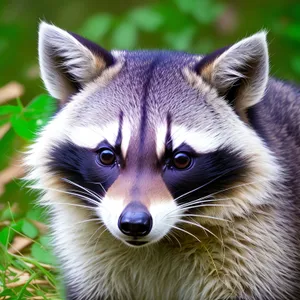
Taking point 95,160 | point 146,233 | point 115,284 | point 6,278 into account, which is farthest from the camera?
point 6,278

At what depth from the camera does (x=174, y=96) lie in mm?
5039

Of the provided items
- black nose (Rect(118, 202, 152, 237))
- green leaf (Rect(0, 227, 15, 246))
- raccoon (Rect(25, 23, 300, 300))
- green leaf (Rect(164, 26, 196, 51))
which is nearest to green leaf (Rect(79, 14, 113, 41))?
green leaf (Rect(164, 26, 196, 51))

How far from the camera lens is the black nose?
14.9 feet

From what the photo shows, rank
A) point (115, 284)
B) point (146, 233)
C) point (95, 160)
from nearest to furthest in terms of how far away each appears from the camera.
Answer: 1. point (146, 233)
2. point (95, 160)
3. point (115, 284)

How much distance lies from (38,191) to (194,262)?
1.07m

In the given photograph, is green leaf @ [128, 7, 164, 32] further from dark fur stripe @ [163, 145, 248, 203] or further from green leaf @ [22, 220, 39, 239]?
dark fur stripe @ [163, 145, 248, 203]

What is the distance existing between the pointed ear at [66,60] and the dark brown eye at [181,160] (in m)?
0.75

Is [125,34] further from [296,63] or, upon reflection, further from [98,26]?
[296,63]

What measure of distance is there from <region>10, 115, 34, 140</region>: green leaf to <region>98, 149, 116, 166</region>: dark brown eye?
1299 mm

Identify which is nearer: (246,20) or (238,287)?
(238,287)

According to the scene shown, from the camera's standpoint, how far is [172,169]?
486cm

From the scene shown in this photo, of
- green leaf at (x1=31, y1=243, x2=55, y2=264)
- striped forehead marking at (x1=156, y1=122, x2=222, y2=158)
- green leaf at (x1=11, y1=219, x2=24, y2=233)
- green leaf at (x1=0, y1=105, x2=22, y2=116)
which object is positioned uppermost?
striped forehead marking at (x1=156, y1=122, x2=222, y2=158)

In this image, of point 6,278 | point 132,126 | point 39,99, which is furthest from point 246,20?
point 132,126

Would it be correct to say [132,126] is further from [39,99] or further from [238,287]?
[39,99]
